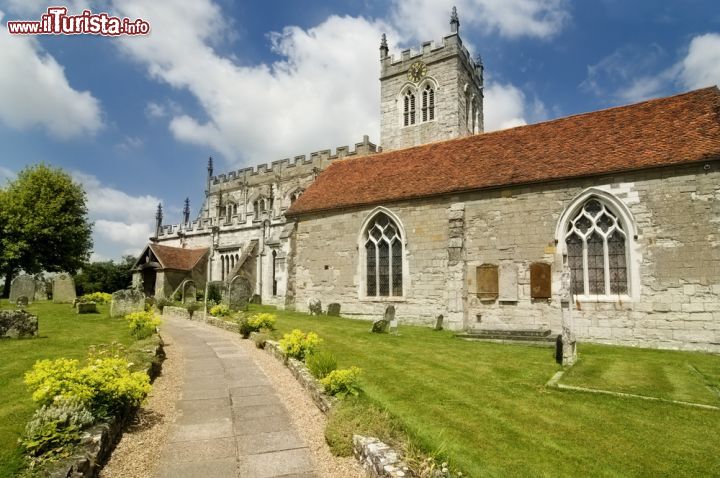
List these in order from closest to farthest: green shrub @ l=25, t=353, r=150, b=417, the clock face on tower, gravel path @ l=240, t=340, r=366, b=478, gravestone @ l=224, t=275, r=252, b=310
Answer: gravel path @ l=240, t=340, r=366, b=478, green shrub @ l=25, t=353, r=150, b=417, gravestone @ l=224, t=275, r=252, b=310, the clock face on tower

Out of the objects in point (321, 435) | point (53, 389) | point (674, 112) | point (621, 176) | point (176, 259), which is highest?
point (674, 112)

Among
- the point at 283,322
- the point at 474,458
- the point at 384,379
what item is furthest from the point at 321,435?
the point at 283,322

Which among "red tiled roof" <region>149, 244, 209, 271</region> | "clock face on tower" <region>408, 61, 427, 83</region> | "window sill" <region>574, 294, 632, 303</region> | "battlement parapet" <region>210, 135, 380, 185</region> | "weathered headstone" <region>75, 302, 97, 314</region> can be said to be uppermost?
"clock face on tower" <region>408, 61, 427, 83</region>

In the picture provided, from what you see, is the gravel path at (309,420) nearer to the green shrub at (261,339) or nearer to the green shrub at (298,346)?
the green shrub at (298,346)

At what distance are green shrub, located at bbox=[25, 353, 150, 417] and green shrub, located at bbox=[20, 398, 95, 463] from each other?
0.16 metres

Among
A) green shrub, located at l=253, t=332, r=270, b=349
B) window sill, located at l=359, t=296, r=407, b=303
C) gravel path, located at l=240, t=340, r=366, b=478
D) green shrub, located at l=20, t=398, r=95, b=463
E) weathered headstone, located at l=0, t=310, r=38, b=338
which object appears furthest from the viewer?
window sill, located at l=359, t=296, r=407, b=303

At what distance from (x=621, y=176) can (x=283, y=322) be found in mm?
12481

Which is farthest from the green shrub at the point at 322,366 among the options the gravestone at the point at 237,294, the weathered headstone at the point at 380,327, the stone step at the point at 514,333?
the gravestone at the point at 237,294

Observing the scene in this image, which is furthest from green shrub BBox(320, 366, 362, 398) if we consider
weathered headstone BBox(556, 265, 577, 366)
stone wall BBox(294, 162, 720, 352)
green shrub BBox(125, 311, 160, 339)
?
stone wall BBox(294, 162, 720, 352)

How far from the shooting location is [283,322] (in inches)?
630

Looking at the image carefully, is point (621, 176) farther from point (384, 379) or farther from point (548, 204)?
point (384, 379)

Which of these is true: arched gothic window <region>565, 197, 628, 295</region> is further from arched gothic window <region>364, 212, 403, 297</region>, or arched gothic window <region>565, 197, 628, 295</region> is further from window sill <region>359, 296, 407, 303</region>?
arched gothic window <region>364, 212, 403, 297</region>

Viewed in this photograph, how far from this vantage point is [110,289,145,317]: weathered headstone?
52.4 ft

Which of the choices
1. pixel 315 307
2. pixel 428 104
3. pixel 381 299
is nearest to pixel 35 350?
pixel 315 307
